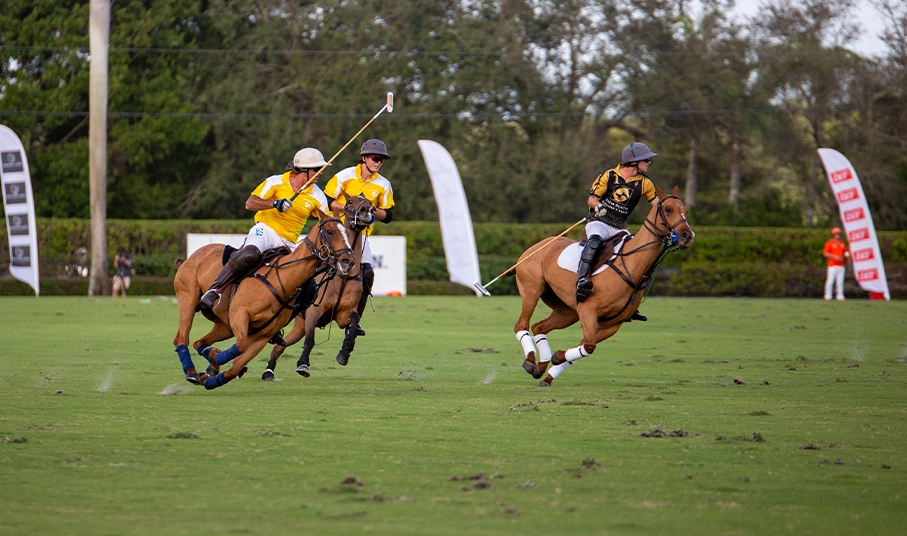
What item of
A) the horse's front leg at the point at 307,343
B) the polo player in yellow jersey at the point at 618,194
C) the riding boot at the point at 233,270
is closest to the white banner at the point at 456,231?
the polo player in yellow jersey at the point at 618,194

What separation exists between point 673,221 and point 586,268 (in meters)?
0.96

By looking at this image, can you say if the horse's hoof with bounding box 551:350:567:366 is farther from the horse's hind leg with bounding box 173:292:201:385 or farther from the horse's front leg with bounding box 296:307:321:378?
the horse's hind leg with bounding box 173:292:201:385

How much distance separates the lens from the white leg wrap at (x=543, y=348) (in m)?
11.7

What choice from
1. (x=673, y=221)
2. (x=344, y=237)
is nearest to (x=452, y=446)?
(x=344, y=237)

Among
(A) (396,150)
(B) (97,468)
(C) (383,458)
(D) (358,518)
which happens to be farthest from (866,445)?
(A) (396,150)

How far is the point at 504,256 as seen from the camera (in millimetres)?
38906

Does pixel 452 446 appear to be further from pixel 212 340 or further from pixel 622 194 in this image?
pixel 622 194

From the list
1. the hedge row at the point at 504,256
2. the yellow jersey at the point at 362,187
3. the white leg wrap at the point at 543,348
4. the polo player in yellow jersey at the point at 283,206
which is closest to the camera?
the polo player in yellow jersey at the point at 283,206

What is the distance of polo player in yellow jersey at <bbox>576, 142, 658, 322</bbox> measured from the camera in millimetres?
11695

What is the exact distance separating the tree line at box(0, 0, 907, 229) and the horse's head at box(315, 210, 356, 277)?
3281 centimetres

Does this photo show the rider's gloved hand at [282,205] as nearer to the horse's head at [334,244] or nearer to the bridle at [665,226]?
the horse's head at [334,244]

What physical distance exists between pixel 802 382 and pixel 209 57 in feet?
122

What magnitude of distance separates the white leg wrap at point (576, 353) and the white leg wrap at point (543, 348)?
42cm

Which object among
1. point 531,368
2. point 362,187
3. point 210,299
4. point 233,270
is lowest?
point 531,368
